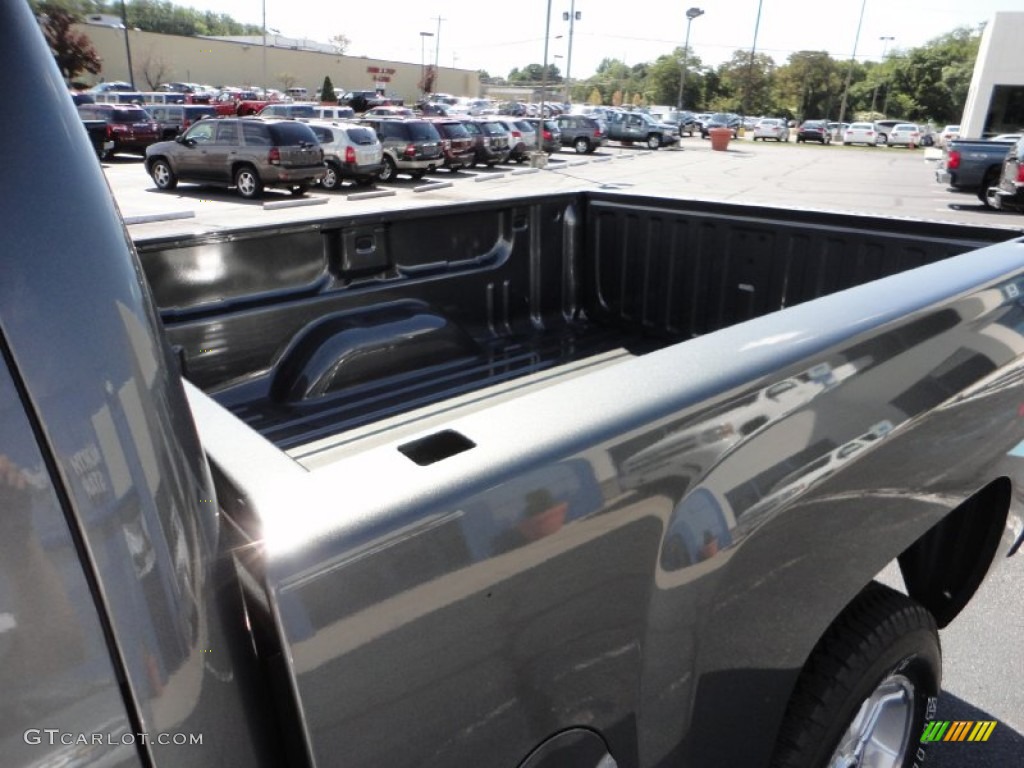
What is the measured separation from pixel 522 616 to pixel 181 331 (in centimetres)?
216

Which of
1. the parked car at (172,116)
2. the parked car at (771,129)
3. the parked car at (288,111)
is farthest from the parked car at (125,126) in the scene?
the parked car at (771,129)

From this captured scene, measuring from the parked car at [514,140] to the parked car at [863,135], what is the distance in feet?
109

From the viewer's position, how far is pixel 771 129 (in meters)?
51.9

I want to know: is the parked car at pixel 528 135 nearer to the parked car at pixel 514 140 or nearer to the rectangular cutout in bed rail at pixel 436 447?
the parked car at pixel 514 140

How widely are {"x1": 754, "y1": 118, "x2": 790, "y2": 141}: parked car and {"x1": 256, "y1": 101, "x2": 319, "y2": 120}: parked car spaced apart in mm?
32117

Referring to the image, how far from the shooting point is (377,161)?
762 inches

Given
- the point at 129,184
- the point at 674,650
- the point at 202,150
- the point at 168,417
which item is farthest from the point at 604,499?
the point at 129,184

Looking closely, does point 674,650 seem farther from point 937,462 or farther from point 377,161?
point 377,161

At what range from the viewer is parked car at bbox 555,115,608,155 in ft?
108

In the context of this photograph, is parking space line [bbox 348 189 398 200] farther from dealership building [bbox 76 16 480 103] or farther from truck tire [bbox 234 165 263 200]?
dealership building [bbox 76 16 480 103]

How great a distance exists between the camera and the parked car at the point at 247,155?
17.1m

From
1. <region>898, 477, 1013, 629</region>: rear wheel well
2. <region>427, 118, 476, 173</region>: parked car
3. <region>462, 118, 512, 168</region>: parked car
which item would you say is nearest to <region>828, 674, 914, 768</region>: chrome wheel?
<region>898, 477, 1013, 629</region>: rear wheel well

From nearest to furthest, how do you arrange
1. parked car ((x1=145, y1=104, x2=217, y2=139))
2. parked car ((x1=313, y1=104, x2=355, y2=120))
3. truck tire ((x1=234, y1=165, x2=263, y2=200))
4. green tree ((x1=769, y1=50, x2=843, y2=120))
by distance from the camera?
truck tire ((x1=234, y1=165, x2=263, y2=200)) → parked car ((x1=145, y1=104, x2=217, y2=139)) → parked car ((x1=313, y1=104, x2=355, y2=120)) → green tree ((x1=769, y1=50, x2=843, y2=120))

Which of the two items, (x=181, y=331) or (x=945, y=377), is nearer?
(x=945, y=377)
